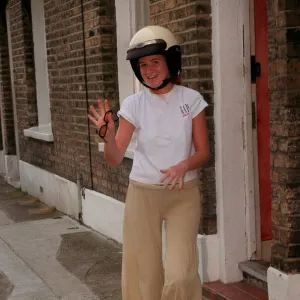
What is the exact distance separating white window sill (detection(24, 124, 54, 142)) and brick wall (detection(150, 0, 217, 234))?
432 centimetres

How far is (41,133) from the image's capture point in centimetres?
989

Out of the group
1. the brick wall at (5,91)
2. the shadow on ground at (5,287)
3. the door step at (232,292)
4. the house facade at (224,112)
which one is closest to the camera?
the house facade at (224,112)

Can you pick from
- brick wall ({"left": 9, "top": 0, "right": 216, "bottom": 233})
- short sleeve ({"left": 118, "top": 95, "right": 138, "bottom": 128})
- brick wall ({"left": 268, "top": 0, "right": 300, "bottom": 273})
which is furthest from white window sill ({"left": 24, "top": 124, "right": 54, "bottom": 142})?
short sleeve ({"left": 118, "top": 95, "right": 138, "bottom": 128})

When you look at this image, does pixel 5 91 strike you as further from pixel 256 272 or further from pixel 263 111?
pixel 256 272

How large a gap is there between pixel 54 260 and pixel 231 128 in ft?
8.30

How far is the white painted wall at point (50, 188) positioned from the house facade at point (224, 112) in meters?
0.09

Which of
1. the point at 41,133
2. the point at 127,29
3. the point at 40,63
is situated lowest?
the point at 41,133

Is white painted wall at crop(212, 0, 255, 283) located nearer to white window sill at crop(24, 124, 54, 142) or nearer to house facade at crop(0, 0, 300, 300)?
house facade at crop(0, 0, 300, 300)

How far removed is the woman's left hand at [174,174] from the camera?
152 inches

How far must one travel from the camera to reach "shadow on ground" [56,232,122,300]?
6.00 metres

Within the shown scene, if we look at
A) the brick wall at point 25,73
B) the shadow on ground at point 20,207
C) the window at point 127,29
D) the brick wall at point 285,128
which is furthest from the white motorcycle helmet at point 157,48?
the brick wall at point 25,73

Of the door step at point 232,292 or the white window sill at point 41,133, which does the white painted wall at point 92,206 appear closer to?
the door step at point 232,292

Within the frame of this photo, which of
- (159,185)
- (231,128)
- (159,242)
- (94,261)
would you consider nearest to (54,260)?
(94,261)

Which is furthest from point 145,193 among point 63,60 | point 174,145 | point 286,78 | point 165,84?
point 63,60
